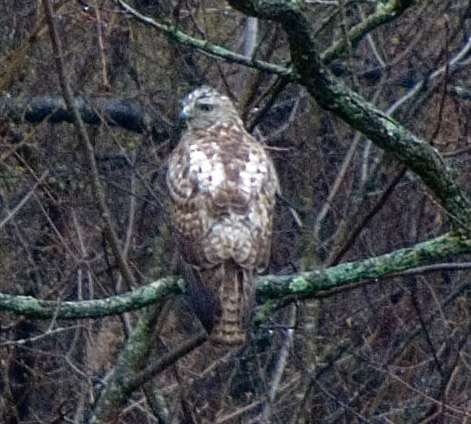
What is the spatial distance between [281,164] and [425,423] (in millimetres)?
3051

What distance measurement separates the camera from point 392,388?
9750 millimetres

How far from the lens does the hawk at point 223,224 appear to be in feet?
16.5

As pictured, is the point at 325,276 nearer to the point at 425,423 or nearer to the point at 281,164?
the point at 425,423

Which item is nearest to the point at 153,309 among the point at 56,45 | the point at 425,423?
the point at 56,45

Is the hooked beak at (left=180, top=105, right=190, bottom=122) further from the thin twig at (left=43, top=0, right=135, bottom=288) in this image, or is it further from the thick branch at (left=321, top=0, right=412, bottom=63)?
the thick branch at (left=321, top=0, right=412, bottom=63)

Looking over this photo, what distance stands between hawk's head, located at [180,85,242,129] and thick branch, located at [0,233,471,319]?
63.7 inches

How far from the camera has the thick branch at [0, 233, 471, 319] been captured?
4.14 m

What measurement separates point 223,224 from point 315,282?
81 centimetres

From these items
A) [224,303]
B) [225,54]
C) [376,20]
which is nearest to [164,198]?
[224,303]

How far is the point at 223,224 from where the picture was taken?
16.7ft

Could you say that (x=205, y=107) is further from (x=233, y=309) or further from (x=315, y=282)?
(x=315, y=282)

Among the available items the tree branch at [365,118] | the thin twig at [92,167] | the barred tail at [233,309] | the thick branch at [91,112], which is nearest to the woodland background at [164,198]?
the thick branch at [91,112]

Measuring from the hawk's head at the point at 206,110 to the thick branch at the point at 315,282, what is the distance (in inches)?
63.7

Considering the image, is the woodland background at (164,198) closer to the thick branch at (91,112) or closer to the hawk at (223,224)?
the thick branch at (91,112)
